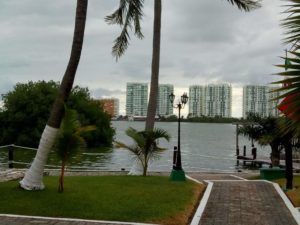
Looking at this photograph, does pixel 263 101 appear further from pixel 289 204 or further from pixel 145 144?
pixel 145 144

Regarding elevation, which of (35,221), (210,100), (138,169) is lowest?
(35,221)

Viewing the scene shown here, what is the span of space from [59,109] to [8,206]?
268 centimetres

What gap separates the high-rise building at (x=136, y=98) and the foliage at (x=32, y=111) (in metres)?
41.8

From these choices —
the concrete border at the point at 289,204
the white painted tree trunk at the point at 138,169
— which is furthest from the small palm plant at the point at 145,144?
the concrete border at the point at 289,204

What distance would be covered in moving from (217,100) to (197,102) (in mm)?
3829

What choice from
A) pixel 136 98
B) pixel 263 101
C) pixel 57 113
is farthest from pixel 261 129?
pixel 136 98

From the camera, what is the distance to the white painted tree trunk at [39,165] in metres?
11.4

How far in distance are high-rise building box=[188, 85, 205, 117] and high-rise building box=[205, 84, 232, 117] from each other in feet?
2.62

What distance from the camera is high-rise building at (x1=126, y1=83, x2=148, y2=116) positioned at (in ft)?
337

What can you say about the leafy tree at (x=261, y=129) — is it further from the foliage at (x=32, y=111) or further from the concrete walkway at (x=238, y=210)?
the foliage at (x=32, y=111)

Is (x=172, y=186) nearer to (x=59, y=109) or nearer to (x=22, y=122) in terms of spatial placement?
(x=59, y=109)

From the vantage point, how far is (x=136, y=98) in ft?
346

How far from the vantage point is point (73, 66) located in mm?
11719

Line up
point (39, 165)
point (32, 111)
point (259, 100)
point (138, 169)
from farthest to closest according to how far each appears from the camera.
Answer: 1. point (32, 111)
2. point (138, 169)
3. point (259, 100)
4. point (39, 165)
